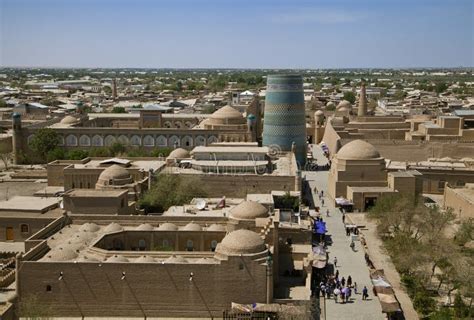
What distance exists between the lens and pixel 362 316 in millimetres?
19062

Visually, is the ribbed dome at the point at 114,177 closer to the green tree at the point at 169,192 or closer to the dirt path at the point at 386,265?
the green tree at the point at 169,192

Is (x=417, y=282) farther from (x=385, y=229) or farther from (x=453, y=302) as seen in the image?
(x=385, y=229)

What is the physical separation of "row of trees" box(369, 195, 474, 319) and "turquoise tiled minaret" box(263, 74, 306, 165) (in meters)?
12.8

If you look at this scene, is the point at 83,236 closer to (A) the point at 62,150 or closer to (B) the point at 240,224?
(B) the point at 240,224

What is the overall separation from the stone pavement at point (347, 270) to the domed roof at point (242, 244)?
2.91 m

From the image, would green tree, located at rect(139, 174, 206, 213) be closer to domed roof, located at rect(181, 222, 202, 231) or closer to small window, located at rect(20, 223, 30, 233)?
small window, located at rect(20, 223, 30, 233)

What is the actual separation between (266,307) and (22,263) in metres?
7.65

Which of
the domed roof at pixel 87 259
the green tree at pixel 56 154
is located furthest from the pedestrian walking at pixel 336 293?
the green tree at pixel 56 154

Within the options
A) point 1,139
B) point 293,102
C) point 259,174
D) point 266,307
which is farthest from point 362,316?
point 1,139

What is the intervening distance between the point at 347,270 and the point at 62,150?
29320 mm

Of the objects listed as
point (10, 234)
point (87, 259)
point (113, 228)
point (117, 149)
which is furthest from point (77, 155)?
point (87, 259)

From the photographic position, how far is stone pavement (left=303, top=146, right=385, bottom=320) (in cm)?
1925

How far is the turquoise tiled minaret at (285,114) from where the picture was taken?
138 ft

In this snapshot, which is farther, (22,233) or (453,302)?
(22,233)
